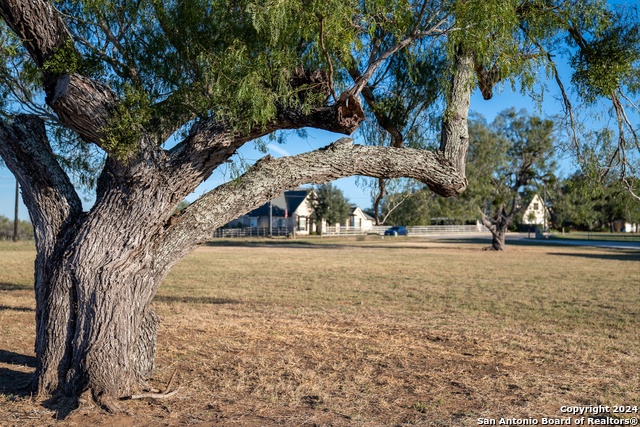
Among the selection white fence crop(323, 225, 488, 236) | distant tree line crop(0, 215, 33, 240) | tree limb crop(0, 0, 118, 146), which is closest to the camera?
tree limb crop(0, 0, 118, 146)

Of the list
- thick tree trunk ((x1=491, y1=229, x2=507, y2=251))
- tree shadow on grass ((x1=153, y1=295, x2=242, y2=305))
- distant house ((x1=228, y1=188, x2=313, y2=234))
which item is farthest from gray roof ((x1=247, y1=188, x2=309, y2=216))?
tree shadow on grass ((x1=153, y1=295, x2=242, y2=305))

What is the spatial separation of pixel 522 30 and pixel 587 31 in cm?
100

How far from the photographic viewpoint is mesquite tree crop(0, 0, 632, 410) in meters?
5.93

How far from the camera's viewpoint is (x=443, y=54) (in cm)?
776

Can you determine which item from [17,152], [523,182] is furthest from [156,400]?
[523,182]

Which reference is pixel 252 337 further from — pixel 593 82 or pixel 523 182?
pixel 523 182

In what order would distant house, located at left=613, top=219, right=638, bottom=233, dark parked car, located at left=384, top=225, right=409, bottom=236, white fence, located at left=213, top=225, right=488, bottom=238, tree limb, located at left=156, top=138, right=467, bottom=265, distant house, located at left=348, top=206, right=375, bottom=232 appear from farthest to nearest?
distant house, located at left=613, top=219, right=638, bottom=233 → distant house, located at left=348, top=206, right=375, bottom=232 → dark parked car, located at left=384, top=225, right=409, bottom=236 → white fence, located at left=213, top=225, right=488, bottom=238 → tree limb, located at left=156, top=138, right=467, bottom=265

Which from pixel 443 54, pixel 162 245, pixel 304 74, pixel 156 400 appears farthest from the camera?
pixel 443 54

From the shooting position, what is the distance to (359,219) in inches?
3273

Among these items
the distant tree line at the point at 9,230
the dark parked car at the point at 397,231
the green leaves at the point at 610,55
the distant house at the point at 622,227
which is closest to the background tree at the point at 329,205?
the dark parked car at the point at 397,231

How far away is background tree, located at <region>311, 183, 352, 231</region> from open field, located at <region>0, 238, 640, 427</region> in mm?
51593

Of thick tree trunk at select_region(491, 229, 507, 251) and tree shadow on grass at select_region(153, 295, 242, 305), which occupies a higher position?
thick tree trunk at select_region(491, 229, 507, 251)

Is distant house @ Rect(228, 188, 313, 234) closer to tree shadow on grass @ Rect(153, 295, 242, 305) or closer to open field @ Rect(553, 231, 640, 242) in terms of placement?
open field @ Rect(553, 231, 640, 242)

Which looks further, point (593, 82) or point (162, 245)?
point (593, 82)
